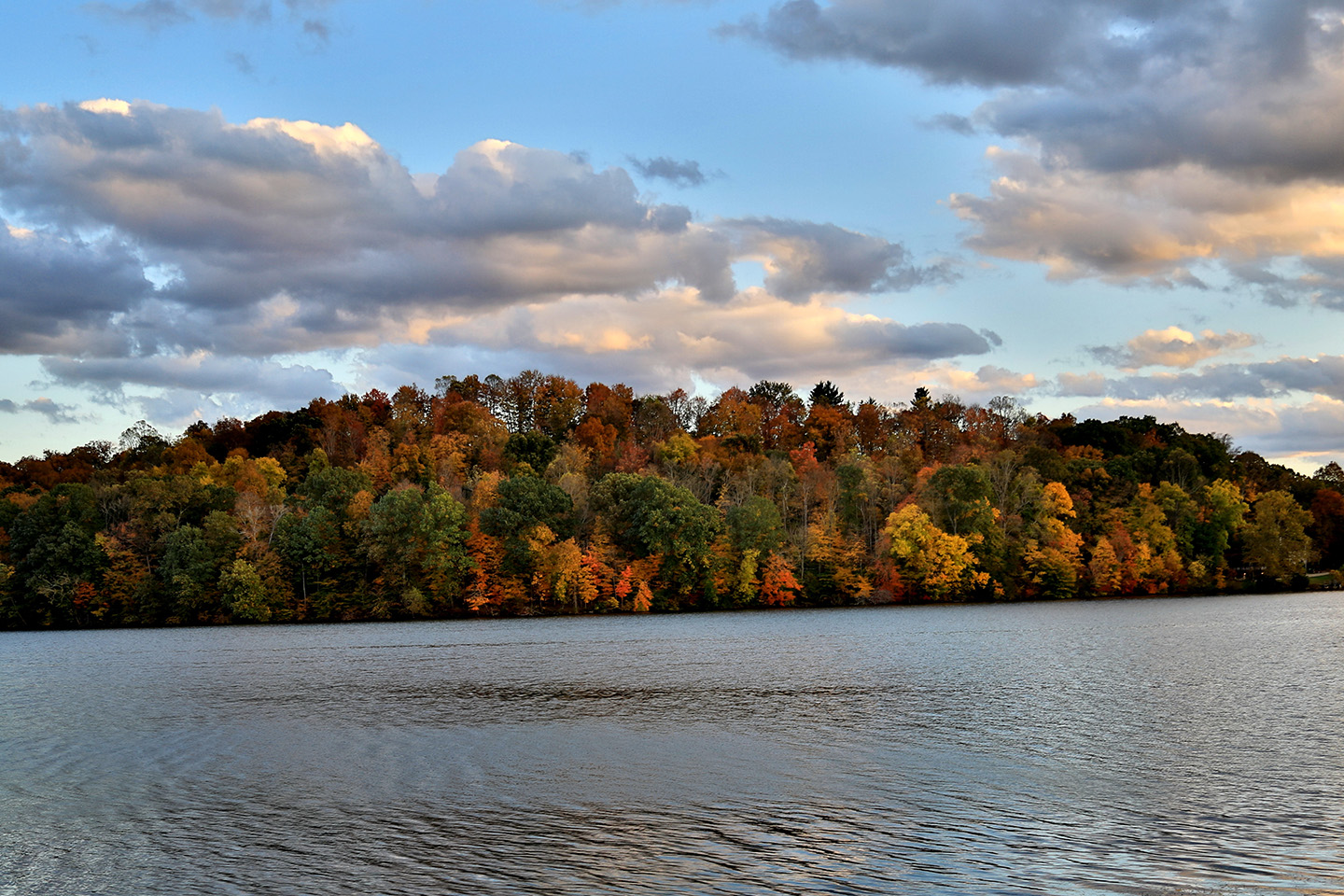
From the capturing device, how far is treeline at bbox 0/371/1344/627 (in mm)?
108500

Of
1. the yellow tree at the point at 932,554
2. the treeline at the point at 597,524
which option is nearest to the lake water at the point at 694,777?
the treeline at the point at 597,524

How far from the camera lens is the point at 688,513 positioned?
114 meters

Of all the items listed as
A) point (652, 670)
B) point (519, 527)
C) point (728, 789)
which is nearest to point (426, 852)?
point (728, 789)

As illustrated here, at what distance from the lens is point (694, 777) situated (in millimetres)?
25969

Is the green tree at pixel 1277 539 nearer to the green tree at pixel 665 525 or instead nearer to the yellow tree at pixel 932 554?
the yellow tree at pixel 932 554

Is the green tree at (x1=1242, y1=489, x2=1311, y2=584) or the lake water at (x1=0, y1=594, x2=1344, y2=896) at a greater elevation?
the green tree at (x1=1242, y1=489, x2=1311, y2=584)

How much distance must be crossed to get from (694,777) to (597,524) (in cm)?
9071

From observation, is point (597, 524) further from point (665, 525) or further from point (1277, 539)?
point (1277, 539)

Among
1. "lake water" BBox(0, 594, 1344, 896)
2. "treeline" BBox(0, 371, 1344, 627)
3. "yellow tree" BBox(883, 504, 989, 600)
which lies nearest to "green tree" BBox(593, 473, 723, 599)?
"treeline" BBox(0, 371, 1344, 627)

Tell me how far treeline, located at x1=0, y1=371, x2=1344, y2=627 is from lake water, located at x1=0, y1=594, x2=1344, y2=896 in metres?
53.5

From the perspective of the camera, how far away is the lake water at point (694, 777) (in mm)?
17875

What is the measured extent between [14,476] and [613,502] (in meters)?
95.0

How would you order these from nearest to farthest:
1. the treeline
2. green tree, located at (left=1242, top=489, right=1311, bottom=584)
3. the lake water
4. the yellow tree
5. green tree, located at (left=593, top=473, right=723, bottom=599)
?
the lake water → the treeline → green tree, located at (left=593, top=473, right=723, bottom=599) → the yellow tree → green tree, located at (left=1242, top=489, right=1311, bottom=584)

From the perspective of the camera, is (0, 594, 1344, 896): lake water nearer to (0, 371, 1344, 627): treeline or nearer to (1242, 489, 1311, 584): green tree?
(0, 371, 1344, 627): treeline
